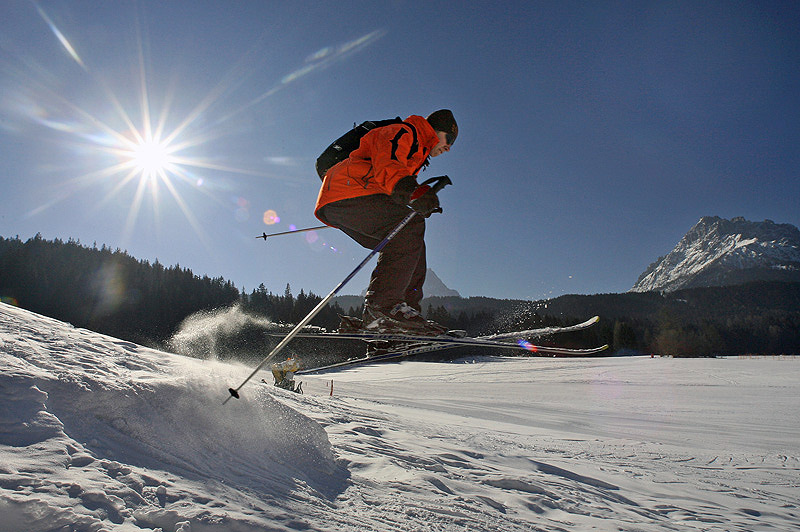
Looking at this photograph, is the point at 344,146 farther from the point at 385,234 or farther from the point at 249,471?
the point at 249,471

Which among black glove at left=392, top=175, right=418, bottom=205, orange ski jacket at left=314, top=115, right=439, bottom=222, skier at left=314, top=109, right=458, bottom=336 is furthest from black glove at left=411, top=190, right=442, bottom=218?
orange ski jacket at left=314, top=115, right=439, bottom=222

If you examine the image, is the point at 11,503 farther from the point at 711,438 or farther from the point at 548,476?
the point at 711,438

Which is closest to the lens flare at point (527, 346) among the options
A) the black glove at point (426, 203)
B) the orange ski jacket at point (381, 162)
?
the black glove at point (426, 203)

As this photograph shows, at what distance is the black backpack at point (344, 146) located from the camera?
3281 millimetres

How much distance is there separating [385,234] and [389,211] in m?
0.22

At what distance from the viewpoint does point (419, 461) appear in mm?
2896

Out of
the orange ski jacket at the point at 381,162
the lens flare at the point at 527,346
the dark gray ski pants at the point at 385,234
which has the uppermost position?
the orange ski jacket at the point at 381,162

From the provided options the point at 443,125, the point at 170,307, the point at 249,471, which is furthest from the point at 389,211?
the point at 170,307

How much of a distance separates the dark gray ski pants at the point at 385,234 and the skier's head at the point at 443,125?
0.67m

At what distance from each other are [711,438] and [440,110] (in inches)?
419

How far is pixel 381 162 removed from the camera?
2.97 meters

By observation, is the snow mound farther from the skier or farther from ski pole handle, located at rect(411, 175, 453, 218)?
ski pole handle, located at rect(411, 175, 453, 218)

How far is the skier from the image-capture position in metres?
3.13

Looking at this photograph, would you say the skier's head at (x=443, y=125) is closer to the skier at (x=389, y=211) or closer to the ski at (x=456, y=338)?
the skier at (x=389, y=211)
